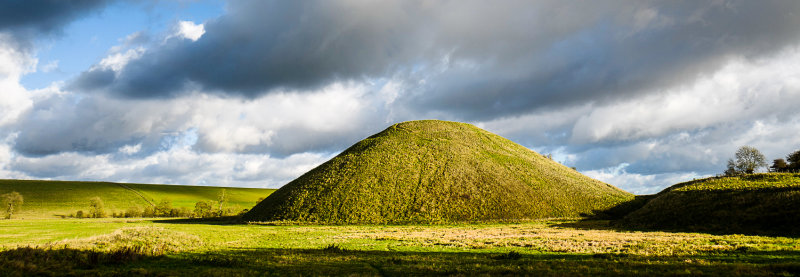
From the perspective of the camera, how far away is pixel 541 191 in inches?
3548

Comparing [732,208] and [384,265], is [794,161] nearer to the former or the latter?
[732,208]

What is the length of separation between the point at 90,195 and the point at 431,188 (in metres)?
140

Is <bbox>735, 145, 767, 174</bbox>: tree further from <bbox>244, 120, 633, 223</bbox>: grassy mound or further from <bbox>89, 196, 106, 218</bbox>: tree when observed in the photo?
<bbox>89, 196, 106, 218</bbox>: tree

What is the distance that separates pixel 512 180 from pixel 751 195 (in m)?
46.9

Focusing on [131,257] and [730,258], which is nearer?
[730,258]

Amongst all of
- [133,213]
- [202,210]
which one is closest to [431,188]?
[202,210]

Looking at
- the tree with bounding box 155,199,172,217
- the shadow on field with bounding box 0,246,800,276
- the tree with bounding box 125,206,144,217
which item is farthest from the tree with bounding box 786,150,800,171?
the tree with bounding box 125,206,144,217

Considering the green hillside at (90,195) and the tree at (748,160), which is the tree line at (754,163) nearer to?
the tree at (748,160)

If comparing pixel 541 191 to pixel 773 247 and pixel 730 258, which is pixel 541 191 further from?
pixel 730 258

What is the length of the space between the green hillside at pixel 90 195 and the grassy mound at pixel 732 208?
425 ft

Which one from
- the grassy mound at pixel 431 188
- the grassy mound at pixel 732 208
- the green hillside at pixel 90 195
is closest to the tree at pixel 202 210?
the green hillside at pixel 90 195

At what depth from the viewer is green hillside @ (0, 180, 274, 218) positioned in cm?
12531

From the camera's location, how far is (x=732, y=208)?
Result: 168 ft

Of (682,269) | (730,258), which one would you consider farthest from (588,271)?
(730,258)
